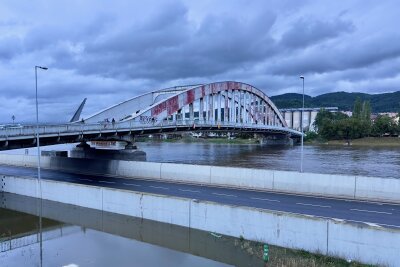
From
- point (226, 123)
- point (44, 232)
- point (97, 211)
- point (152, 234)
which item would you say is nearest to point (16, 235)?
point (44, 232)

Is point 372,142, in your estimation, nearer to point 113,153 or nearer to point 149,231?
point 113,153

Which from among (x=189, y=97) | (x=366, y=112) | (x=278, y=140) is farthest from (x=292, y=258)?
(x=366, y=112)

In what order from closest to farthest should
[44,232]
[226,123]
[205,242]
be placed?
1. [205,242]
2. [44,232]
3. [226,123]

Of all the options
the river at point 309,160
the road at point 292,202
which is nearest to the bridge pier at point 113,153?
the river at point 309,160

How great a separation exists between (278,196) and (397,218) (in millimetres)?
8106

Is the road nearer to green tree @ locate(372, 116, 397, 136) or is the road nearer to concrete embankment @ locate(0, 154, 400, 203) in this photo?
concrete embankment @ locate(0, 154, 400, 203)

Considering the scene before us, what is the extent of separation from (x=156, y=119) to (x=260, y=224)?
42.7m

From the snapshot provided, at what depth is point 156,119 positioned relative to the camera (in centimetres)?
5744

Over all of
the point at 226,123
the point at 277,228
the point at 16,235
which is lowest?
the point at 16,235

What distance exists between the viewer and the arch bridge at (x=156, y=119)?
37312 mm

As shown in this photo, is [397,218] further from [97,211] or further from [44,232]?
[44,232]

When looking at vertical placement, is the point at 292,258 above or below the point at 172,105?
below

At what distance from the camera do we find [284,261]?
14.2 metres

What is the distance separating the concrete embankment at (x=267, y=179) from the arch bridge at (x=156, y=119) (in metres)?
4.83
